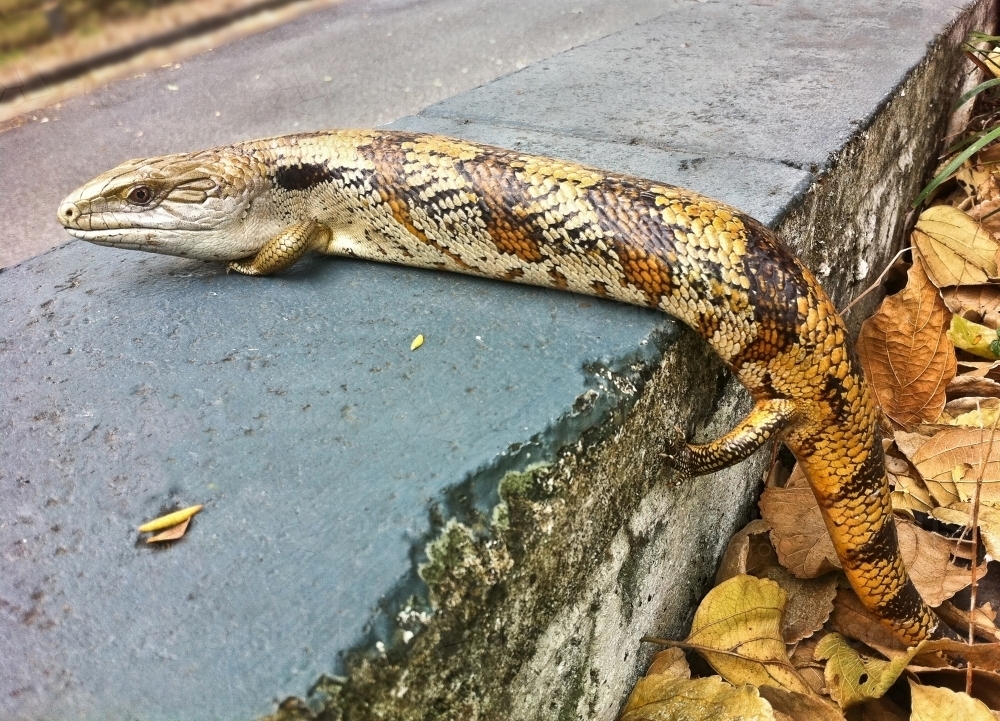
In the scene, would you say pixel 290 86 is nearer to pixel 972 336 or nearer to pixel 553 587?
pixel 972 336

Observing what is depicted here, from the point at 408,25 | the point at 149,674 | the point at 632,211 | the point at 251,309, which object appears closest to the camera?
the point at 149,674

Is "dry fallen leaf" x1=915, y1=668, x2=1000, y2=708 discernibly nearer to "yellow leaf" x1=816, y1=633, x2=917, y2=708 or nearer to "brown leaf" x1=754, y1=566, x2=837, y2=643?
"yellow leaf" x1=816, y1=633, x2=917, y2=708

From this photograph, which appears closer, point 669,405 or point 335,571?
point 335,571

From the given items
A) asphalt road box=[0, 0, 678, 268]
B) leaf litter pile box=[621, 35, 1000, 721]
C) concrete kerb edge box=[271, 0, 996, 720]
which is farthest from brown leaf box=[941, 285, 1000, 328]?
asphalt road box=[0, 0, 678, 268]

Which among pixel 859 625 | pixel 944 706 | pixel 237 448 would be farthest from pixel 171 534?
pixel 859 625

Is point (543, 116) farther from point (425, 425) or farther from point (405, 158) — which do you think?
point (425, 425)

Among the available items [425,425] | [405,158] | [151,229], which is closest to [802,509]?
[425,425]

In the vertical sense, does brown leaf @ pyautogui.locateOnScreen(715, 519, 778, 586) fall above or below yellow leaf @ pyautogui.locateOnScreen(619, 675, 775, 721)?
below
